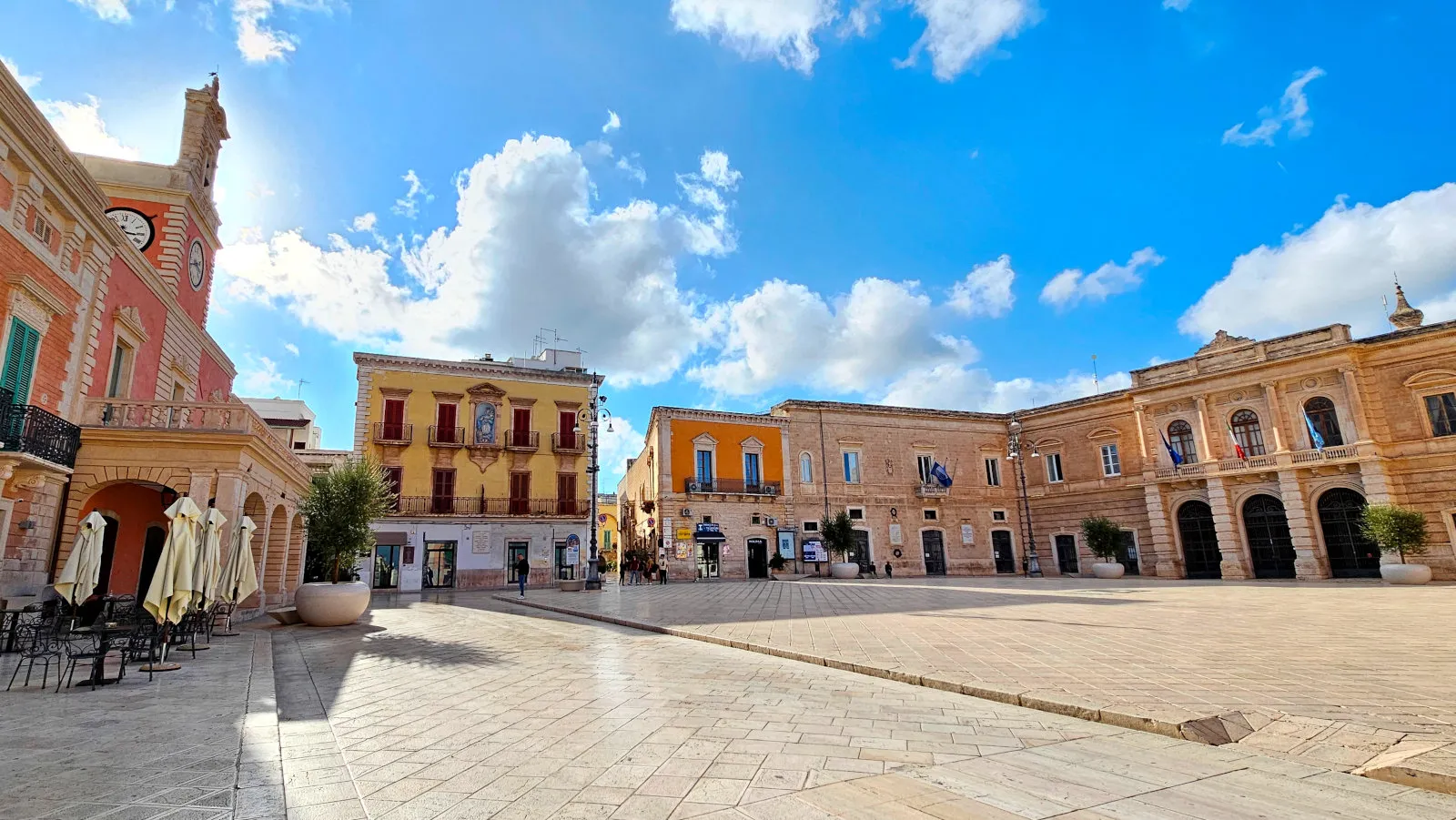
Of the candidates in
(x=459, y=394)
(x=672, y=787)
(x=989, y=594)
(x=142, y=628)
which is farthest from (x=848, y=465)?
(x=672, y=787)

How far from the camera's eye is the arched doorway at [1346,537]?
2231 centimetres

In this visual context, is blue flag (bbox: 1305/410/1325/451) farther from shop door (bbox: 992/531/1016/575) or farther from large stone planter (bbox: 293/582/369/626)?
large stone planter (bbox: 293/582/369/626)

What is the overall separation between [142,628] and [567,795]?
7.34 m

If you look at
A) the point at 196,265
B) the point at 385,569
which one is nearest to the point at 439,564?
the point at 385,569

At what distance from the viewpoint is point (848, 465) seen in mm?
31766

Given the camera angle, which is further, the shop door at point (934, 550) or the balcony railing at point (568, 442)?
the shop door at point (934, 550)

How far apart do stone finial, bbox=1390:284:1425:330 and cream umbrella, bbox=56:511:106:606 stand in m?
35.2

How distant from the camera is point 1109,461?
98.9 feet

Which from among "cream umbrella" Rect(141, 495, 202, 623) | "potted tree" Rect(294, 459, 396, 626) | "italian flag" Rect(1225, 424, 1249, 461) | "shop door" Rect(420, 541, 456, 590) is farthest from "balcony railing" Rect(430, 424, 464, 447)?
"italian flag" Rect(1225, 424, 1249, 461)

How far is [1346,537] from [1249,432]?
4.50 metres

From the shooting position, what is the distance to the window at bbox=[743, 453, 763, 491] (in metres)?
30.6

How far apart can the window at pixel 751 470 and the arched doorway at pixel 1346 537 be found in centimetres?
2047

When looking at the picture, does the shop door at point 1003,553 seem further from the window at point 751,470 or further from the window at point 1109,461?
the window at point 751,470

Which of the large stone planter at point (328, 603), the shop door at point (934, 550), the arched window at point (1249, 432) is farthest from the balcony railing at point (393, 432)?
the arched window at point (1249, 432)
